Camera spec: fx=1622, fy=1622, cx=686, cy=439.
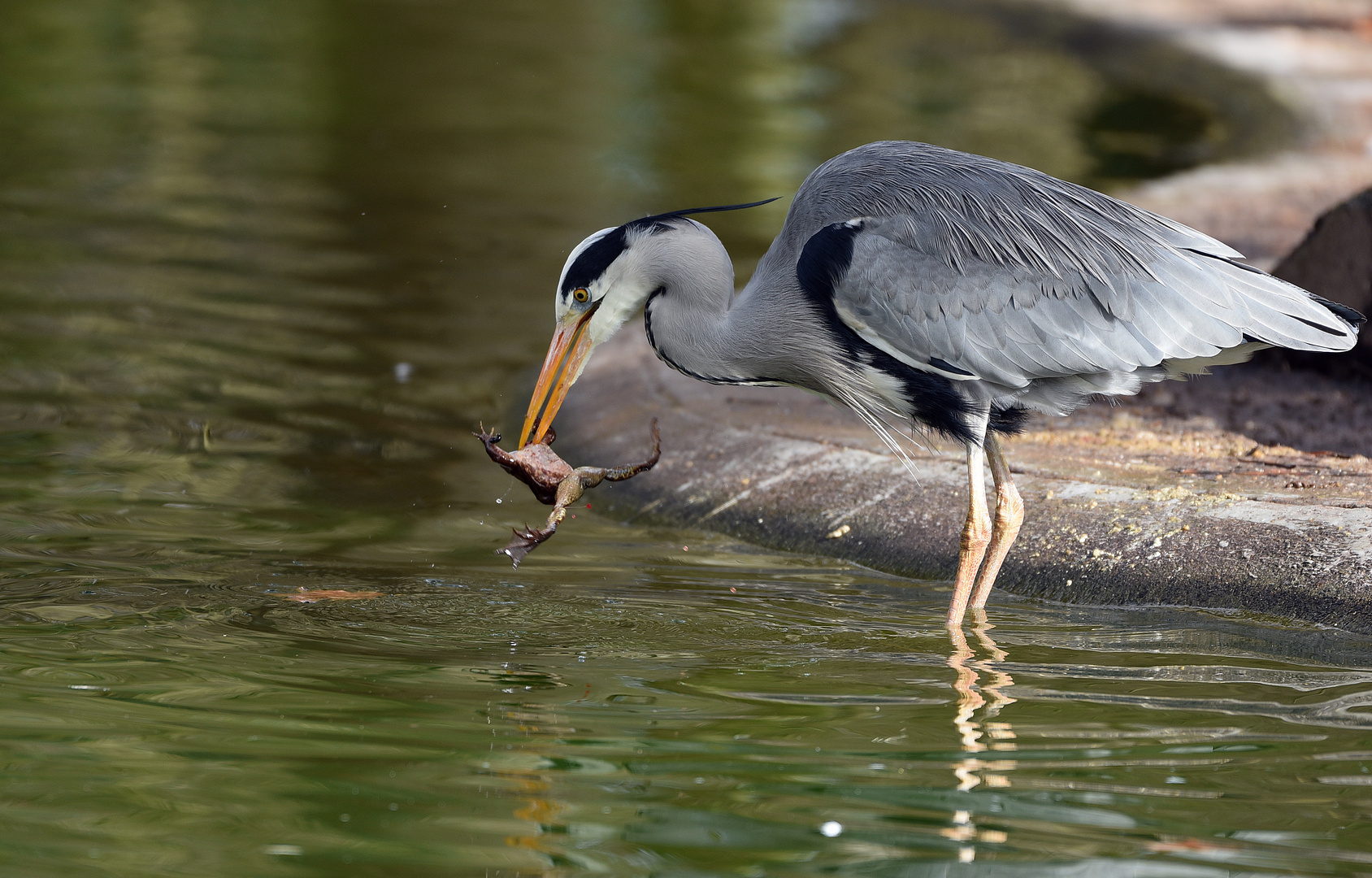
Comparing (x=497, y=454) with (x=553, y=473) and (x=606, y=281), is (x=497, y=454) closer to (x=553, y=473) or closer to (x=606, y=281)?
(x=553, y=473)

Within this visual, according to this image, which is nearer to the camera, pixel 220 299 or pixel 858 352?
pixel 858 352

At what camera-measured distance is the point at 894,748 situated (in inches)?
189

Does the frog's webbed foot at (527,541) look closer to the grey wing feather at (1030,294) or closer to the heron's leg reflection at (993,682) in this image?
the grey wing feather at (1030,294)

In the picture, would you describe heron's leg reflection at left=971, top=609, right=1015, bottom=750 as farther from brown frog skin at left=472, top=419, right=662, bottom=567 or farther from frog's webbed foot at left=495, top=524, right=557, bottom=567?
frog's webbed foot at left=495, top=524, right=557, bottom=567

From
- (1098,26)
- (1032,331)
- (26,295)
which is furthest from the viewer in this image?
(1098,26)

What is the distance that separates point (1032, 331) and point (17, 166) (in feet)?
40.9

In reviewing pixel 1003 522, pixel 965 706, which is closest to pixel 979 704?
pixel 965 706

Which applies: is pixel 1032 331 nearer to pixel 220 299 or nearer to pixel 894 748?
pixel 894 748

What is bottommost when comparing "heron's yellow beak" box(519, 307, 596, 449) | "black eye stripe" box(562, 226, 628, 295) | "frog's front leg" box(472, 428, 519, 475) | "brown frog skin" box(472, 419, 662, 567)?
"brown frog skin" box(472, 419, 662, 567)

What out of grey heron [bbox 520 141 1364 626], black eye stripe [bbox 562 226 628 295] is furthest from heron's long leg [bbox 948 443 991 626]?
black eye stripe [bbox 562 226 628 295]

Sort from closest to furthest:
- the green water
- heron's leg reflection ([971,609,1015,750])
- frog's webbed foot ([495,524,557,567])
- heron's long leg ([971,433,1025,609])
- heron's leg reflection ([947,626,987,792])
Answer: the green water < heron's leg reflection ([947,626,987,792]) < heron's leg reflection ([971,609,1015,750]) < frog's webbed foot ([495,524,557,567]) < heron's long leg ([971,433,1025,609])

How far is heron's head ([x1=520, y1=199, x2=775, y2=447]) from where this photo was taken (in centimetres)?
646

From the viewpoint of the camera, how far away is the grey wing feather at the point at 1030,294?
6410 mm

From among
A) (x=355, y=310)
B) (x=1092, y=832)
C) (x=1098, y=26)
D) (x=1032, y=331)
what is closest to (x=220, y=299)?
(x=355, y=310)
